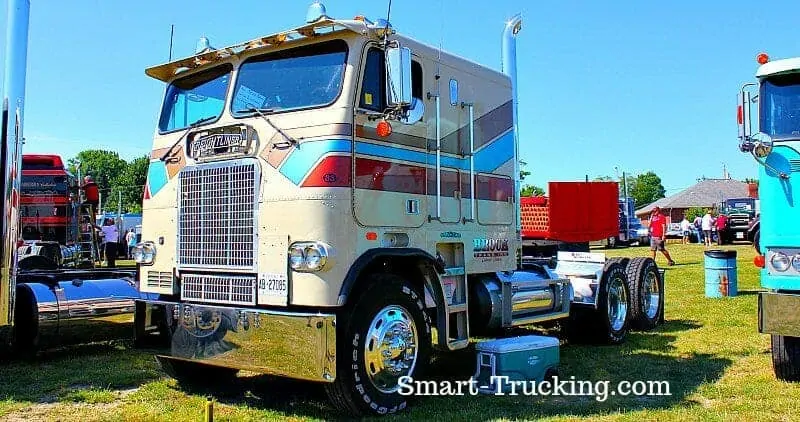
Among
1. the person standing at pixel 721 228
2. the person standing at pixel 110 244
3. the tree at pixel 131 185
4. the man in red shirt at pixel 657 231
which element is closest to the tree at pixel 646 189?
the tree at pixel 131 185

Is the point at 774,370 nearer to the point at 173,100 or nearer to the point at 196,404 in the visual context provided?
the point at 196,404

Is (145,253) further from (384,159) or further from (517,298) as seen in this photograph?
(517,298)

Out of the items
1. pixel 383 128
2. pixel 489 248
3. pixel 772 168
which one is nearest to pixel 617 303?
pixel 489 248

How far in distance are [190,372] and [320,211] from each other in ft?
8.19

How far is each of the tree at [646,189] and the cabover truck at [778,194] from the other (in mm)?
119161

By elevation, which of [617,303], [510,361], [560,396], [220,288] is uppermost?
[220,288]

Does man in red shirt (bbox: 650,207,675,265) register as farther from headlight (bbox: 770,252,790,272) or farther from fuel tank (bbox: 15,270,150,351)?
fuel tank (bbox: 15,270,150,351)

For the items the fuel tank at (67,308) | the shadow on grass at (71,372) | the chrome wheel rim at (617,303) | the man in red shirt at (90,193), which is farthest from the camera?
the man in red shirt at (90,193)

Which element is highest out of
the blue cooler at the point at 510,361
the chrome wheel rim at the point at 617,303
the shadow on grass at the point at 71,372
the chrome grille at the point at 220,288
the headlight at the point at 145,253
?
the headlight at the point at 145,253

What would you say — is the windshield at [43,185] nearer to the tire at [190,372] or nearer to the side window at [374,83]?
the tire at [190,372]

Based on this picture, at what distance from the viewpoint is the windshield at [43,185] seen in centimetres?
1625

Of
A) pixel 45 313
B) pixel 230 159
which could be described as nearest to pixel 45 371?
pixel 45 313

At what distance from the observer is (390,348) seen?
5879 millimetres

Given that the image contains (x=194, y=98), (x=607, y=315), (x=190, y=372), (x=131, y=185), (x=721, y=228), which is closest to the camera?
(x=194, y=98)
